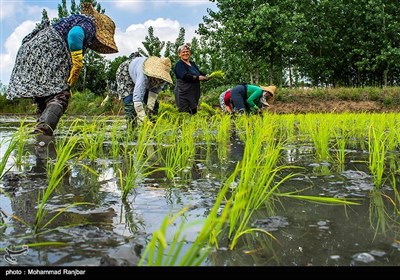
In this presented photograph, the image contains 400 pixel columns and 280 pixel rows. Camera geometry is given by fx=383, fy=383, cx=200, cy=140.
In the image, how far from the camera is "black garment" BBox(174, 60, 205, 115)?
211 inches

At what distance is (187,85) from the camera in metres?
5.58

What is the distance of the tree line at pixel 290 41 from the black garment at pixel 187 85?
13.0 meters

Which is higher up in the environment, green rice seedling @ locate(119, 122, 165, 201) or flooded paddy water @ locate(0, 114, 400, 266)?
green rice seedling @ locate(119, 122, 165, 201)

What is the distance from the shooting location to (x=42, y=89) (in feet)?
11.5

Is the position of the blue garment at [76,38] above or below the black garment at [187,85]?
above

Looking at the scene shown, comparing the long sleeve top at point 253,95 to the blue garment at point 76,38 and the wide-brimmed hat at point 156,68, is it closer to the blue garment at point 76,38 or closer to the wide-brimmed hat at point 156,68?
the wide-brimmed hat at point 156,68

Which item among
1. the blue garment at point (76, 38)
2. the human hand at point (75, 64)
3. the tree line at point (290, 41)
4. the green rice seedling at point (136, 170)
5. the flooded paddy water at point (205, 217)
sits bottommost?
the flooded paddy water at point (205, 217)

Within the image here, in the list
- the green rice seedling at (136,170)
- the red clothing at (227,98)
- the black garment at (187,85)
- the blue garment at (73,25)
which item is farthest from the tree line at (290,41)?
the green rice seedling at (136,170)

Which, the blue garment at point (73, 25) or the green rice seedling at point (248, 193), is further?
the blue garment at point (73, 25)

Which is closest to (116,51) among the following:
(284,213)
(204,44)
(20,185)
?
(20,185)

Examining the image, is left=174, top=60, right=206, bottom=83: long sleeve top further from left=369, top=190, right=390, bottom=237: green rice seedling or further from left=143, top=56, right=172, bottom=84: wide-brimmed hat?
left=369, top=190, right=390, bottom=237: green rice seedling

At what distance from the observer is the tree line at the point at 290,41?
63.2ft

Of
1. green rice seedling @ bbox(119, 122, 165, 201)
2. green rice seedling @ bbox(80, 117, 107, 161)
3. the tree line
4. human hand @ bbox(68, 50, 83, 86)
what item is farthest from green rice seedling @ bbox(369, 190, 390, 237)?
the tree line

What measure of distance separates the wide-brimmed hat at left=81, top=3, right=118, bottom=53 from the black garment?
1.40 meters
